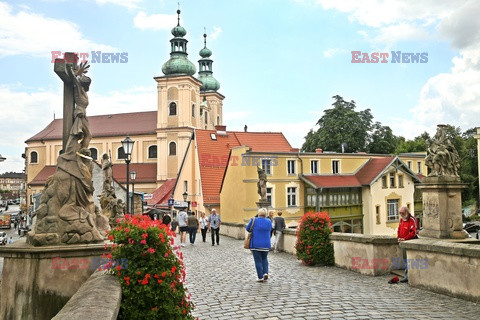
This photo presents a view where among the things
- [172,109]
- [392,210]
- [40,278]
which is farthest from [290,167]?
[172,109]

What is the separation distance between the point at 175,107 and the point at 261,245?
6269cm

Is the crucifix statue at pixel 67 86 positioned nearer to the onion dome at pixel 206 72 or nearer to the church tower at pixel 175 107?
the church tower at pixel 175 107

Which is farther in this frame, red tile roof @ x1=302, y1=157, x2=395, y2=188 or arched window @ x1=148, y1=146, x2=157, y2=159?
arched window @ x1=148, y1=146, x2=157, y2=159

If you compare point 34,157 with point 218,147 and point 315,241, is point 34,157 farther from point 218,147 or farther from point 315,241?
point 315,241

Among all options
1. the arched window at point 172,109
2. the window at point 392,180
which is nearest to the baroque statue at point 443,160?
the window at point 392,180

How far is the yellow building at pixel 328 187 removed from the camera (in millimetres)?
34156

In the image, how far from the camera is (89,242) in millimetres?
6301

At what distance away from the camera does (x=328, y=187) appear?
38.8 m

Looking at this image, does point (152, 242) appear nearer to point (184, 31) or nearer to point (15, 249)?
point (15, 249)

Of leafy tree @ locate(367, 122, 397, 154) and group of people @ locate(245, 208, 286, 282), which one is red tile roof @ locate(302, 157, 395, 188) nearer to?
leafy tree @ locate(367, 122, 397, 154)

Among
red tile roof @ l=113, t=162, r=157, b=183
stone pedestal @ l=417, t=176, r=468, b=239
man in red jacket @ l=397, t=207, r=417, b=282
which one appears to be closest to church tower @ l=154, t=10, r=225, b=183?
red tile roof @ l=113, t=162, r=157, b=183

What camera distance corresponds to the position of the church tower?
69.1m

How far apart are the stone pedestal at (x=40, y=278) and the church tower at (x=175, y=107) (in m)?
61.8

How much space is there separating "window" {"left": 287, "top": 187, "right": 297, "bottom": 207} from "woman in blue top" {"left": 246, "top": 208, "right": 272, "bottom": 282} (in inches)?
1134
